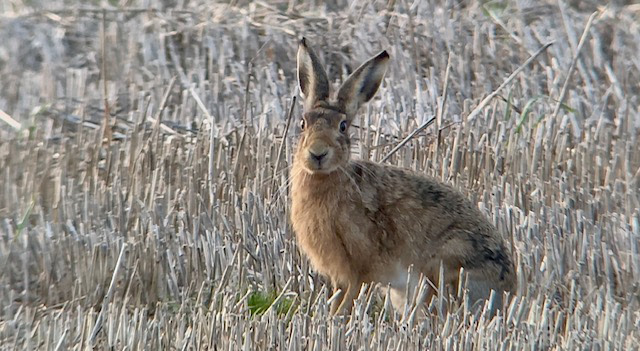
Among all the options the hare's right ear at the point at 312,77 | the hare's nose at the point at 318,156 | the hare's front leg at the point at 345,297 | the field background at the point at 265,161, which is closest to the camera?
the field background at the point at 265,161

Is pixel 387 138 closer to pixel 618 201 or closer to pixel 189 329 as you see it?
pixel 618 201

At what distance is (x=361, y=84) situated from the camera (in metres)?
6.02

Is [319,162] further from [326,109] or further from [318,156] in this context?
[326,109]

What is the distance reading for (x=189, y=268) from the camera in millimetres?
6195

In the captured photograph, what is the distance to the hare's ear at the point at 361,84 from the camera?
597 centimetres

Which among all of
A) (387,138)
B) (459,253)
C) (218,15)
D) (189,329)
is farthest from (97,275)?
(218,15)

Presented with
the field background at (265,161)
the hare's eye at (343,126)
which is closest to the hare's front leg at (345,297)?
the field background at (265,161)

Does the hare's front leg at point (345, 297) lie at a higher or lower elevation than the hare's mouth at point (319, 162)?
lower

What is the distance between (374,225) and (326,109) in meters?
0.56

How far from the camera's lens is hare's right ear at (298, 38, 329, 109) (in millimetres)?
5965

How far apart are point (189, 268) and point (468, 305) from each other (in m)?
1.39

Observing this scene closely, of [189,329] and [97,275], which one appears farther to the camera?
[97,275]

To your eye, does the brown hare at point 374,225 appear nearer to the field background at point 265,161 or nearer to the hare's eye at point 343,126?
the hare's eye at point 343,126

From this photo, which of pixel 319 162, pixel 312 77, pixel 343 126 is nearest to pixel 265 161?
pixel 312 77
